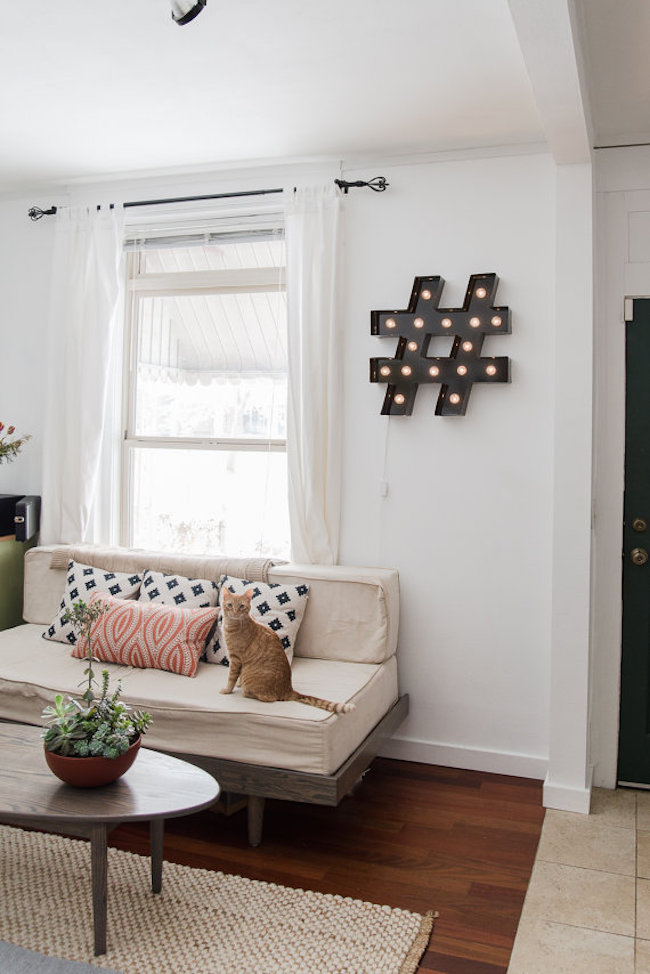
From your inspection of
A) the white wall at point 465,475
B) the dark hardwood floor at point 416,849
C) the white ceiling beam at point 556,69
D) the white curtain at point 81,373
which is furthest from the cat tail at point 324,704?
the white ceiling beam at point 556,69

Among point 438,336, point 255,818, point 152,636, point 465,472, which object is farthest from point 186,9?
point 255,818

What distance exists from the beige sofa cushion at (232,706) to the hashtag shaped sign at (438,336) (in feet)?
3.75

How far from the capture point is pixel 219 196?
3941 mm

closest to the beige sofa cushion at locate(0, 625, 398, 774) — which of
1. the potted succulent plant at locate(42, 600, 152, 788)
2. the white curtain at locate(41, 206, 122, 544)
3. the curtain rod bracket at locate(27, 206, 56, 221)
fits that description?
the potted succulent plant at locate(42, 600, 152, 788)

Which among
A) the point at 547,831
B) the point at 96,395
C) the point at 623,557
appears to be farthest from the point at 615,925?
the point at 96,395

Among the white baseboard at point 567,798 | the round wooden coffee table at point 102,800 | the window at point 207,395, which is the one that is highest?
the window at point 207,395

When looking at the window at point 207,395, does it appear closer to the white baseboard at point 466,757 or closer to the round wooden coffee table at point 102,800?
the white baseboard at point 466,757

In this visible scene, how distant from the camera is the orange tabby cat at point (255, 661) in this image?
9.50 ft

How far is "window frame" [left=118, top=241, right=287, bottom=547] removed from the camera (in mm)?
4004

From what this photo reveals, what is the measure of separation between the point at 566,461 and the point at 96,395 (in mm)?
2296

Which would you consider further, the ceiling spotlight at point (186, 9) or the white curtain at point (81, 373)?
the white curtain at point (81, 373)

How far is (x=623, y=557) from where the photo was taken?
3453mm

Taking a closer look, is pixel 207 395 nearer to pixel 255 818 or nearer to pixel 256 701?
pixel 256 701

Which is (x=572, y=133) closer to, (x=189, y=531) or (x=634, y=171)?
(x=634, y=171)
